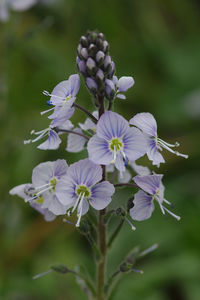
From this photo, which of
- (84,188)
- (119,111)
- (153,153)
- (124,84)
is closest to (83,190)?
(84,188)

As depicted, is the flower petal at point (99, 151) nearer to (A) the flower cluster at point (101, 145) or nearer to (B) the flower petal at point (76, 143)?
(A) the flower cluster at point (101, 145)

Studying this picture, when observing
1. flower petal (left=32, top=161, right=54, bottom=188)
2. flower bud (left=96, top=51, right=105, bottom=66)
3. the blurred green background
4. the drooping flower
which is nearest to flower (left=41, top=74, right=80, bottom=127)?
flower bud (left=96, top=51, right=105, bottom=66)

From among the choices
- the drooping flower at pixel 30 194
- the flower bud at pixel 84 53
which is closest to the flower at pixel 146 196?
the drooping flower at pixel 30 194

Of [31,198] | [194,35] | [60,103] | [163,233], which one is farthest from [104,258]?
[194,35]

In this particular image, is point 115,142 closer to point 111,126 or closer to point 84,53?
point 111,126

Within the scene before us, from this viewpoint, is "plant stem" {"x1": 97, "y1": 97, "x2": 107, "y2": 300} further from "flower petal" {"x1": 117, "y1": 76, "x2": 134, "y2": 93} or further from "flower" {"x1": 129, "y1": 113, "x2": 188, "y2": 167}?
"flower petal" {"x1": 117, "y1": 76, "x2": 134, "y2": 93}

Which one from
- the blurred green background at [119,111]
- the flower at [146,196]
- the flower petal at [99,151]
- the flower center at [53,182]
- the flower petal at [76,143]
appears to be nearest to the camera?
the flower petal at [99,151]
